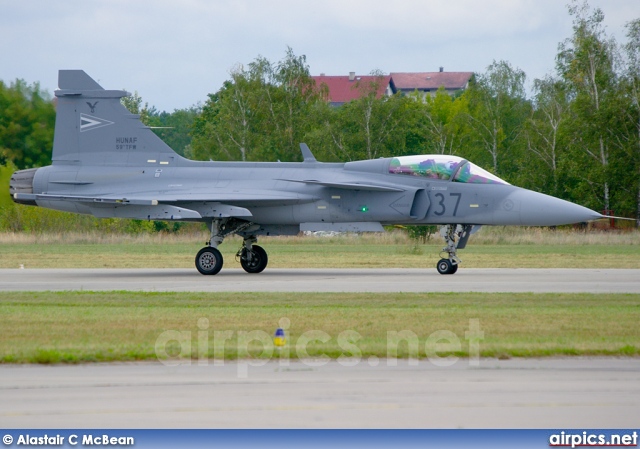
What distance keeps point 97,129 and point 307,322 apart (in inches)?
505

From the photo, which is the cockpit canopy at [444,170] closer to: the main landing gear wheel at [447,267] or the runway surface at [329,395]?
the main landing gear wheel at [447,267]

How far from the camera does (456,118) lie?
65.8m

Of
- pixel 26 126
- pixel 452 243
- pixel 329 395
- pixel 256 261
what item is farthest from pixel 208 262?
pixel 26 126

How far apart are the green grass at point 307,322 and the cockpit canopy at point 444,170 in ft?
19.1

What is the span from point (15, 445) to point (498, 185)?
16336 millimetres

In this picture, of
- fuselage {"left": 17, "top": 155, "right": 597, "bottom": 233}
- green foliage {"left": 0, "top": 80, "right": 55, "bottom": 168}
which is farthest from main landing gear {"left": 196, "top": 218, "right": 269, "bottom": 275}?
green foliage {"left": 0, "top": 80, "right": 55, "bottom": 168}

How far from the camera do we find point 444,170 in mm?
21781

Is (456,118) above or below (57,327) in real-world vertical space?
above

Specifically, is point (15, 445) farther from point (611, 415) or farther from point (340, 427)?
point (611, 415)

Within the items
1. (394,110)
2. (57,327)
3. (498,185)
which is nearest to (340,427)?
(57,327)

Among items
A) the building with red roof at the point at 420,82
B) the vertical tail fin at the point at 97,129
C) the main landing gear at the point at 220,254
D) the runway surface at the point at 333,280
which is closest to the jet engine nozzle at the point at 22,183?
the vertical tail fin at the point at 97,129

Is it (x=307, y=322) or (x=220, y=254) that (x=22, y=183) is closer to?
(x=220, y=254)

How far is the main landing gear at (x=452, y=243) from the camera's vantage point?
21703 millimetres

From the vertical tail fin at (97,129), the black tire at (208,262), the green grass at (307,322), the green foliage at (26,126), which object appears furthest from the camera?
the green foliage at (26,126)
